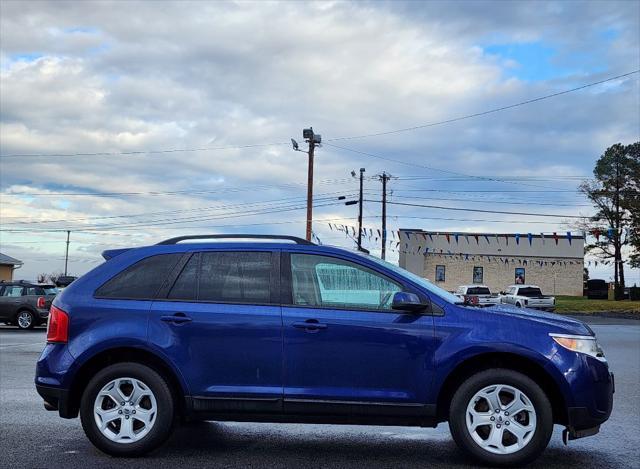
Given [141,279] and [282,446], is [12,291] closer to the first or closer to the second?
[141,279]

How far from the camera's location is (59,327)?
564 cm

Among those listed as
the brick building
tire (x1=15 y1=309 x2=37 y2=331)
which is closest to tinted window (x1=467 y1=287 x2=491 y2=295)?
the brick building

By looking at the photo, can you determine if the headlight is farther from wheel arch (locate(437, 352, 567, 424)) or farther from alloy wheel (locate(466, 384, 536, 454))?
alloy wheel (locate(466, 384, 536, 454))

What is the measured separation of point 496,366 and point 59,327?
3.53 meters

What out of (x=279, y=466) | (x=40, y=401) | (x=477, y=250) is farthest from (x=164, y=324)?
(x=477, y=250)

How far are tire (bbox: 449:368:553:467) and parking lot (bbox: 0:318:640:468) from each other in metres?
0.29

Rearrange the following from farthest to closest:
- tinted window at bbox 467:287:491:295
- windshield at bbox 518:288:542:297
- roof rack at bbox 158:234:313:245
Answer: tinted window at bbox 467:287:491:295 → windshield at bbox 518:288:542:297 → roof rack at bbox 158:234:313:245

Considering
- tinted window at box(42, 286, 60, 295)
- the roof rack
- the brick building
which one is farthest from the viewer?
the brick building

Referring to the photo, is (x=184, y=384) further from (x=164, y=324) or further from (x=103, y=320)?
(x=103, y=320)

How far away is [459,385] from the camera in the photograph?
5375mm

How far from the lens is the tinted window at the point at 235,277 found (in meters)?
5.64

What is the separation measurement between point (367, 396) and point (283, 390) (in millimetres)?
656

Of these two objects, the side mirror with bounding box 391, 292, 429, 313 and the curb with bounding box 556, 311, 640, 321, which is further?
the curb with bounding box 556, 311, 640, 321

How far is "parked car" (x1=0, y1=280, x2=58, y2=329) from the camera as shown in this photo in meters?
22.4
